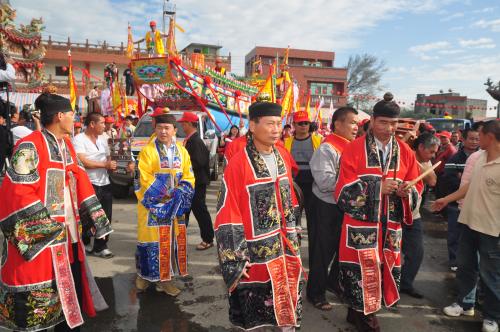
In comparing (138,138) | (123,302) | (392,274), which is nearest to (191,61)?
(138,138)

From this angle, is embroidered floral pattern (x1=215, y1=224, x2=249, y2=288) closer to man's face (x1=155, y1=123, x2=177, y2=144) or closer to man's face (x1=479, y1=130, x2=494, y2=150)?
man's face (x1=155, y1=123, x2=177, y2=144)

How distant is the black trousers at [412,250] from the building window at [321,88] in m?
36.5

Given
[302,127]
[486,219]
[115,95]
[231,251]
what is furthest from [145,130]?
[486,219]

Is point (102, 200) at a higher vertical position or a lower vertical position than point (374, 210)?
lower

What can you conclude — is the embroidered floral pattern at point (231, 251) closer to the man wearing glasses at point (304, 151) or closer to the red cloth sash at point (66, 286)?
the red cloth sash at point (66, 286)

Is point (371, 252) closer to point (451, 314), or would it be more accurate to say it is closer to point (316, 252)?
point (316, 252)

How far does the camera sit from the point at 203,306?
3420mm

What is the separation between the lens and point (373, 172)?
2.79m

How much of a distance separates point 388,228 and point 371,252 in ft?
0.89

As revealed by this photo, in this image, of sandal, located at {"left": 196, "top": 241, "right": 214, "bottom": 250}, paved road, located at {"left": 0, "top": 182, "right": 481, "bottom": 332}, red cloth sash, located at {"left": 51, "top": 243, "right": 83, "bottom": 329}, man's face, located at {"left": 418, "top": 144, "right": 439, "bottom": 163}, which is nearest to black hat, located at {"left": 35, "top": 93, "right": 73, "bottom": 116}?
red cloth sash, located at {"left": 51, "top": 243, "right": 83, "bottom": 329}

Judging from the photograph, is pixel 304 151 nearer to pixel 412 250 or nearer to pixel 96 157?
pixel 412 250

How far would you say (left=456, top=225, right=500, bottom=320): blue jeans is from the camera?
2947 millimetres

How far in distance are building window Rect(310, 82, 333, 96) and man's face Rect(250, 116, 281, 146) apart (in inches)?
1495

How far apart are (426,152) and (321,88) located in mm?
36869
